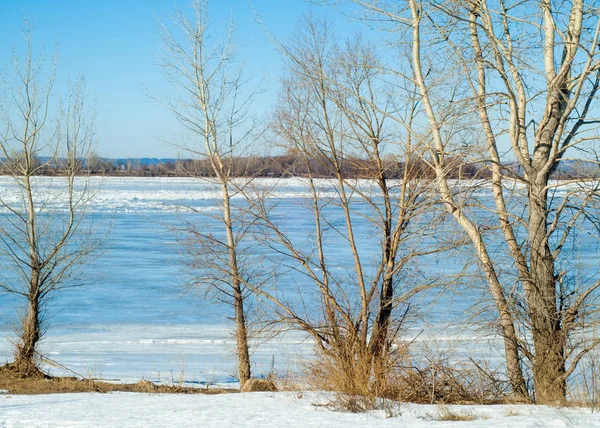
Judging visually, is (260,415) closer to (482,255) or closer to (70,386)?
(482,255)

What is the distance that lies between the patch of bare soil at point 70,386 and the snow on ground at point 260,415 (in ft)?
10.6

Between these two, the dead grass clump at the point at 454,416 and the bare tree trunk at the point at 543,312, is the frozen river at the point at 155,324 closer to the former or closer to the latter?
the bare tree trunk at the point at 543,312

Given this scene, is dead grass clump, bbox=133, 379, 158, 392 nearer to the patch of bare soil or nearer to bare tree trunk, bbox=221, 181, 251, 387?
the patch of bare soil

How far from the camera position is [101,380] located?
44.0ft

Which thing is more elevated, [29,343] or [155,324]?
[29,343]

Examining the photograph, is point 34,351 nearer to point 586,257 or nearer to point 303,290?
point 303,290

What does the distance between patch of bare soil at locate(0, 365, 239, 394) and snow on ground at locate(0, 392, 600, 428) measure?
3237mm

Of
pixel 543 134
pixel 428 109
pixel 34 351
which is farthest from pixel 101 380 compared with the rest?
pixel 543 134

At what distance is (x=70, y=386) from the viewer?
13.0 metres

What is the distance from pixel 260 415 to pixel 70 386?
6787 mm

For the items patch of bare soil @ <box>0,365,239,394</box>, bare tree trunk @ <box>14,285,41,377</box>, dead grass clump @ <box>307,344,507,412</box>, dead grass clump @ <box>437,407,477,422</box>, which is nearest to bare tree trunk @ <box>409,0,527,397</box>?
dead grass clump @ <box>307,344,507,412</box>

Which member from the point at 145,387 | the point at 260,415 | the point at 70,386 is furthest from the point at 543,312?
the point at 70,386

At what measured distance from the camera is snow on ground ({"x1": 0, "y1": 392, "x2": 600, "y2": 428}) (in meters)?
6.61

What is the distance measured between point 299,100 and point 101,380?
6.64m
